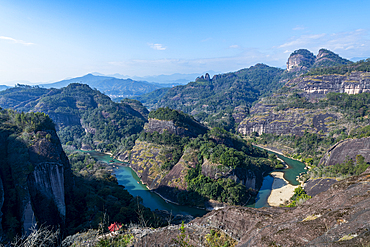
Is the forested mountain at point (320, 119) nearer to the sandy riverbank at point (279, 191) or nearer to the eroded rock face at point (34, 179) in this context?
the sandy riverbank at point (279, 191)

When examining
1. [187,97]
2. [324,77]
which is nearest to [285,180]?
[324,77]

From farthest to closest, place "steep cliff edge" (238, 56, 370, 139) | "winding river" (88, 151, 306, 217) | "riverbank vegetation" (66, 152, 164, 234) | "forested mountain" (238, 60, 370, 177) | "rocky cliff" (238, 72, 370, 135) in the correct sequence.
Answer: "rocky cliff" (238, 72, 370, 135), "steep cliff edge" (238, 56, 370, 139), "forested mountain" (238, 60, 370, 177), "winding river" (88, 151, 306, 217), "riverbank vegetation" (66, 152, 164, 234)

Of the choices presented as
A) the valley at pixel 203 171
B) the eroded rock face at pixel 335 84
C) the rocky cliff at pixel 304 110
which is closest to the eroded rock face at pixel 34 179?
the valley at pixel 203 171

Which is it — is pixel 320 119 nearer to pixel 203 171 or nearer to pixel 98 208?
pixel 203 171

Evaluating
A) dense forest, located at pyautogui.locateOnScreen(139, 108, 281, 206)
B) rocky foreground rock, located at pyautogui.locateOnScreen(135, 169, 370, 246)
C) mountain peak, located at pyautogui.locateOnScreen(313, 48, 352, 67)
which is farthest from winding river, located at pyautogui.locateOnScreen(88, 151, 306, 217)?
mountain peak, located at pyautogui.locateOnScreen(313, 48, 352, 67)

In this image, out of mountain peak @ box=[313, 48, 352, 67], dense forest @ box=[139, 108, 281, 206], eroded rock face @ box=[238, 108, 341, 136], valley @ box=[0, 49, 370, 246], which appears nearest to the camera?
valley @ box=[0, 49, 370, 246]

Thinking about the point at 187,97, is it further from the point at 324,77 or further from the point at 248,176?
the point at 248,176

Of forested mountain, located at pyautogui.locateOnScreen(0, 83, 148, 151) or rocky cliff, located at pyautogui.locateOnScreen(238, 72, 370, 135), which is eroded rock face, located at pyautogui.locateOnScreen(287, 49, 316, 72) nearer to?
rocky cliff, located at pyautogui.locateOnScreen(238, 72, 370, 135)
